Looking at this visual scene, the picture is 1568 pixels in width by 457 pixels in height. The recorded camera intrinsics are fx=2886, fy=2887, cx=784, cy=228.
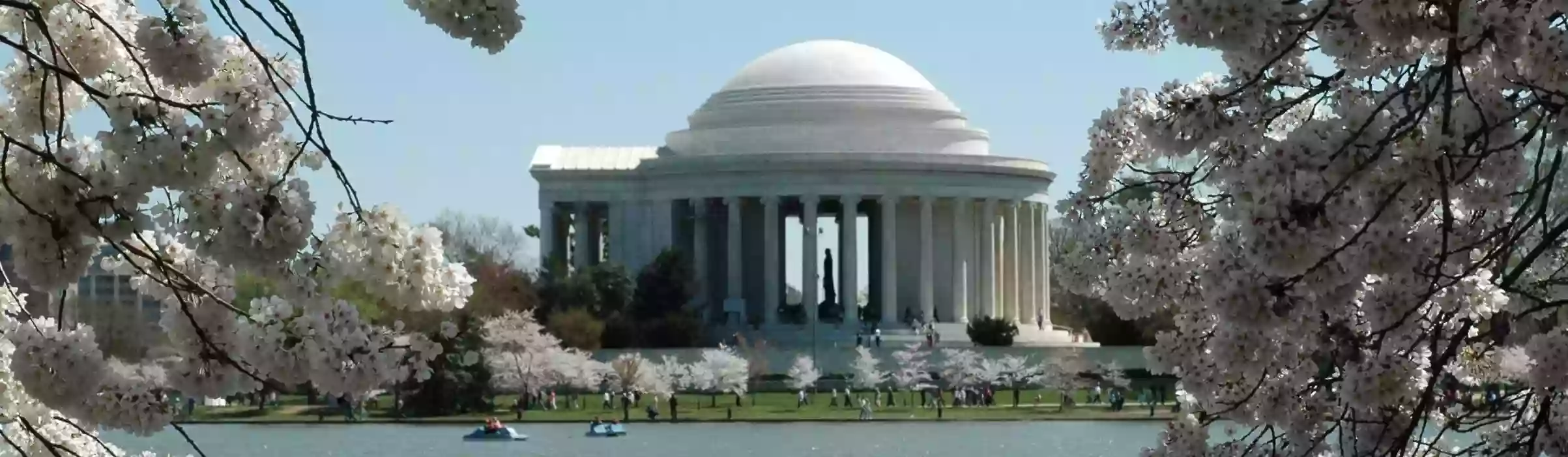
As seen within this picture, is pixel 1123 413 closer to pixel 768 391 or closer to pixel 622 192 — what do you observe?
pixel 768 391

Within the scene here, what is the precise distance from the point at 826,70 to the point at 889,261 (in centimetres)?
1007

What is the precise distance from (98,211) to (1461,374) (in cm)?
724

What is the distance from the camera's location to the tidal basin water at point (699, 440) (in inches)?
2270

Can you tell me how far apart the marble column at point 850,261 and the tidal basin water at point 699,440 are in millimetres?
31707

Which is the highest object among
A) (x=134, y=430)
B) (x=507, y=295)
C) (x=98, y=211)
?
(x=507, y=295)

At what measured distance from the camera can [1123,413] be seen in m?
78.9

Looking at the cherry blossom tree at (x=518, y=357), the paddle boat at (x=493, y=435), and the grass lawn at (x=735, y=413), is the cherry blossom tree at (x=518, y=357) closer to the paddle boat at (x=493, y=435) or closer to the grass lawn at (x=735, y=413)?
the grass lawn at (x=735, y=413)

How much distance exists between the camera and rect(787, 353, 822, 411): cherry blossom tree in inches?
3568

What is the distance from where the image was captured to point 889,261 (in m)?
111

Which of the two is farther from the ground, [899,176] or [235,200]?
[899,176]

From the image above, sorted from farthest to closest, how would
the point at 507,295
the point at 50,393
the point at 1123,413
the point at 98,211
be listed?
the point at 507,295, the point at 1123,413, the point at 50,393, the point at 98,211

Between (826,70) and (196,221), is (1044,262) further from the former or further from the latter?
(196,221)

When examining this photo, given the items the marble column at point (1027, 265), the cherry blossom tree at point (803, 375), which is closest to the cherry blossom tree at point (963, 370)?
the cherry blossom tree at point (803, 375)

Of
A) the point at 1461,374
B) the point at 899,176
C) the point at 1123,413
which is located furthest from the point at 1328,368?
the point at 899,176
